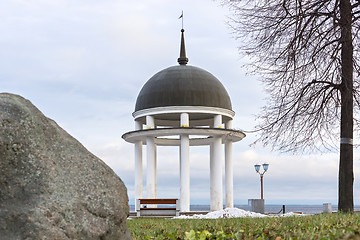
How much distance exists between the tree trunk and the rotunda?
1249cm

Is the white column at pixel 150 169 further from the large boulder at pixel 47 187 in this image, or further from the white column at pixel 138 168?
the large boulder at pixel 47 187

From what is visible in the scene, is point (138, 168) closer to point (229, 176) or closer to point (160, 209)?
point (160, 209)

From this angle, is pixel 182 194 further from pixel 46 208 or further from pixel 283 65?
pixel 46 208

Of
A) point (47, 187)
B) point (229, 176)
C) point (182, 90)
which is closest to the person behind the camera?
point (47, 187)

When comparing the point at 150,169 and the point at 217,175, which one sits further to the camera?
the point at 150,169

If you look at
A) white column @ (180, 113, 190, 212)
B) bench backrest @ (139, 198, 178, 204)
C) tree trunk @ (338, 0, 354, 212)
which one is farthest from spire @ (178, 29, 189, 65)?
tree trunk @ (338, 0, 354, 212)

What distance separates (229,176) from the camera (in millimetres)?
31406

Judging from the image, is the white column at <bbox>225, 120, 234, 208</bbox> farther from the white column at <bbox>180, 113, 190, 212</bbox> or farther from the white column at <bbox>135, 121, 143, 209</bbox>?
the white column at <bbox>135, 121, 143, 209</bbox>

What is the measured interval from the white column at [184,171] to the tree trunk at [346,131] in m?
14.4

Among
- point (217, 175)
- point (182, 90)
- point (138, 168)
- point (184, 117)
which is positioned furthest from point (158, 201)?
point (182, 90)

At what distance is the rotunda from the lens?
94.4 feet

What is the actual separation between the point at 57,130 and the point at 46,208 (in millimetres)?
1374

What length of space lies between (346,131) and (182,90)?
49.3ft

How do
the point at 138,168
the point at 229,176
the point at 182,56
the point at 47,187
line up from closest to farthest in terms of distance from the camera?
1. the point at 47,187
2. the point at 138,168
3. the point at 229,176
4. the point at 182,56
